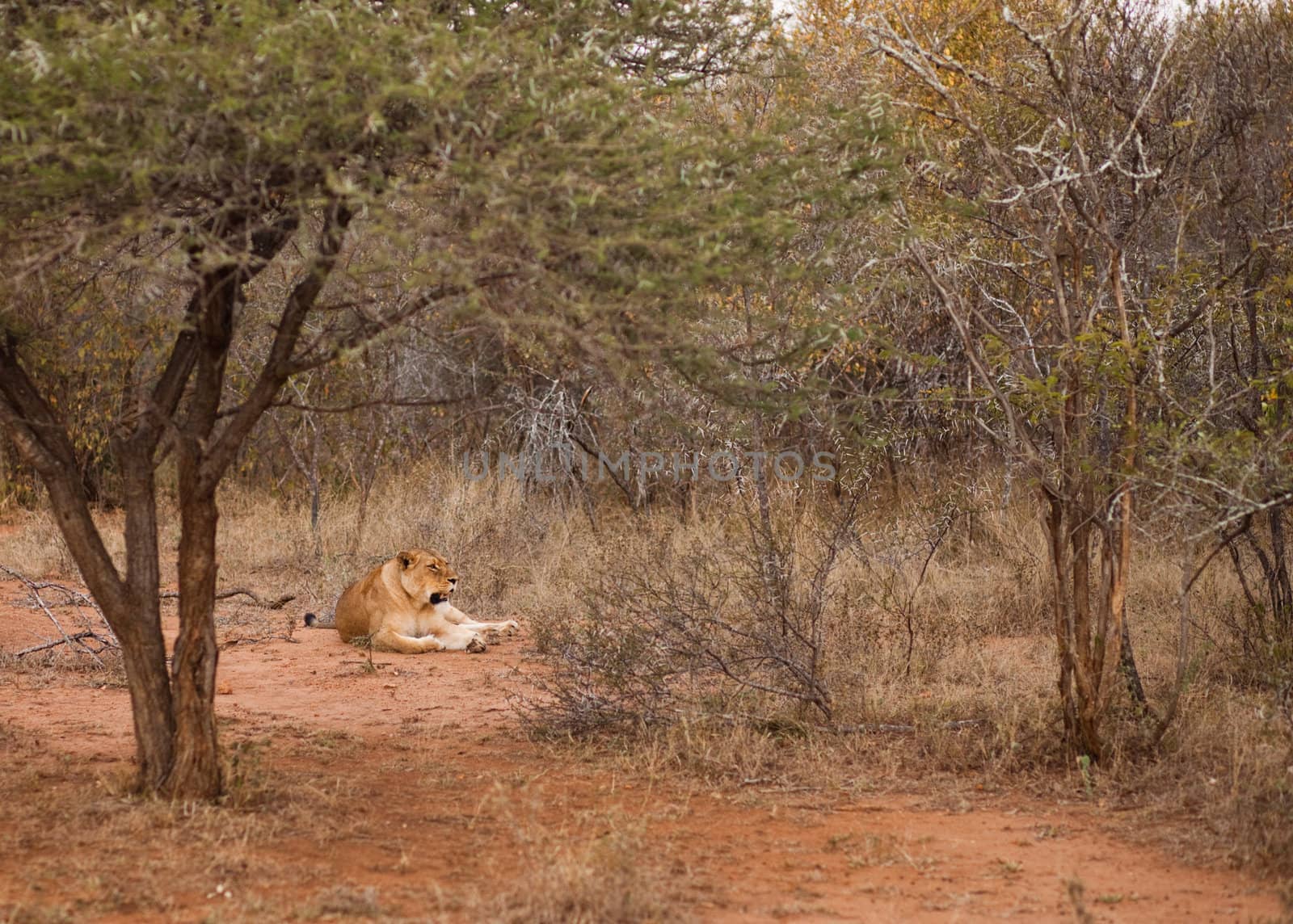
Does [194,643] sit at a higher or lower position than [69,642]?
higher

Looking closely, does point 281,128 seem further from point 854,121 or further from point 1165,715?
point 1165,715

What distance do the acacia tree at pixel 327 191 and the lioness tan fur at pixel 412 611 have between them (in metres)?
4.70

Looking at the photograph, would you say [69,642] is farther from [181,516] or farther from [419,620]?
[181,516]

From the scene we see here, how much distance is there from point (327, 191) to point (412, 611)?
239 inches

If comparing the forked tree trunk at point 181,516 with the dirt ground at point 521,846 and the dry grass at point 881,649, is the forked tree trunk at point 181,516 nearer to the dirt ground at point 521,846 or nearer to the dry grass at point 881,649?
the dirt ground at point 521,846

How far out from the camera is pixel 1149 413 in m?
9.66

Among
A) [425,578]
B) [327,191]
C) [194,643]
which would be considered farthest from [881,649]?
[327,191]

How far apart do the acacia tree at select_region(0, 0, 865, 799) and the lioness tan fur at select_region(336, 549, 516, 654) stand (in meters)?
4.70

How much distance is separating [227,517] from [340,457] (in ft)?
4.87

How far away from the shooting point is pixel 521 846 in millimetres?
5371

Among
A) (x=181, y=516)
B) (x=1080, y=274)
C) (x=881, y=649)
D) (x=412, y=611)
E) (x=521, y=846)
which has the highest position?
(x=1080, y=274)

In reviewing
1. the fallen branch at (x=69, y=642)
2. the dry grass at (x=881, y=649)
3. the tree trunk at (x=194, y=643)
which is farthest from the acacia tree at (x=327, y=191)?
the fallen branch at (x=69, y=642)

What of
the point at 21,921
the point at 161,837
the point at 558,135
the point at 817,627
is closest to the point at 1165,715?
the point at 817,627

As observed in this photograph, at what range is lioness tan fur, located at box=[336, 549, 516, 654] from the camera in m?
10.5
